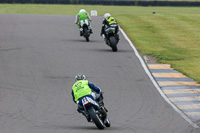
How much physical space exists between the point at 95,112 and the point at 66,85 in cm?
655

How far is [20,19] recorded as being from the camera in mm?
34031

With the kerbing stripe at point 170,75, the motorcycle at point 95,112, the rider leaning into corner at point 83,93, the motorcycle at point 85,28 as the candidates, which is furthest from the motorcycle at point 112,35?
the motorcycle at point 95,112

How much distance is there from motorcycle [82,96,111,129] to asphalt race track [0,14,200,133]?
1.12 ft

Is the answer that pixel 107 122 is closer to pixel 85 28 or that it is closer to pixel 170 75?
pixel 170 75

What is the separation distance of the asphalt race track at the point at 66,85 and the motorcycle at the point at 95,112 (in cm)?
34

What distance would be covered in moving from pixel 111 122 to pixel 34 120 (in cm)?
215

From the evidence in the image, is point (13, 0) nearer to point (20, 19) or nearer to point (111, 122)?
point (20, 19)

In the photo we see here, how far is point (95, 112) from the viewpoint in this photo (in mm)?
11297

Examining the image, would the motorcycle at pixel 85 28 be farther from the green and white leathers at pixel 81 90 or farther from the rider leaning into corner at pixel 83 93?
the green and white leathers at pixel 81 90

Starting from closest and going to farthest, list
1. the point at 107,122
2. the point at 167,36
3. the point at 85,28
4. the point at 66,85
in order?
1. the point at 107,122
2. the point at 66,85
3. the point at 85,28
4. the point at 167,36

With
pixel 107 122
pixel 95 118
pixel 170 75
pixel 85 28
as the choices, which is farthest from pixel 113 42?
pixel 95 118

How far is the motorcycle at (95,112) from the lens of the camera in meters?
11.2

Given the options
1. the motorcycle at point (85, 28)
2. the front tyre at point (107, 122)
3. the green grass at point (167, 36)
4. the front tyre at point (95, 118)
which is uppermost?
the front tyre at point (95, 118)

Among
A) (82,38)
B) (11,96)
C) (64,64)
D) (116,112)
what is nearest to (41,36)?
(82,38)
